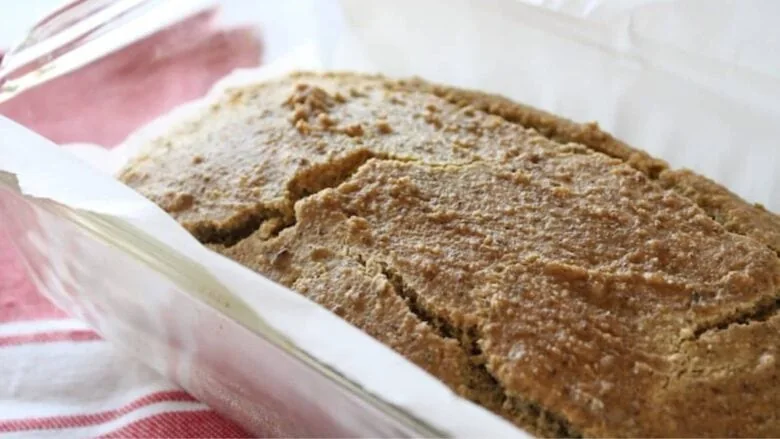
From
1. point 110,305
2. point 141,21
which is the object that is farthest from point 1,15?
point 110,305

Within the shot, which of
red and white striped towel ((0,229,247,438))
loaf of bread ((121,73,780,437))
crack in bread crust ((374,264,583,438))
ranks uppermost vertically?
loaf of bread ((121,73,780,437))

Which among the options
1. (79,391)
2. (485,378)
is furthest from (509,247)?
(79,391)

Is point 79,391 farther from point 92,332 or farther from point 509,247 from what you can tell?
point 509,247

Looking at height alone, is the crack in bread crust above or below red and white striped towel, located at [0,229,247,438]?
above

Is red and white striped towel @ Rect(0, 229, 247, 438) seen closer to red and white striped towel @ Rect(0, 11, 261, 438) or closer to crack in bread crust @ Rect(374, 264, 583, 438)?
red and white striped towel @ Rect(0, 11, 261, 438)

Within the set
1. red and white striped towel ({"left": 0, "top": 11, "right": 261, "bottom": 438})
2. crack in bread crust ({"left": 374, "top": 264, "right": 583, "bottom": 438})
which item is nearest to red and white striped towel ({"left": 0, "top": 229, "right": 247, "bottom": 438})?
red and white striped towel ({"left": 0, "top": 11, "right": 261, "bottom": 438})
